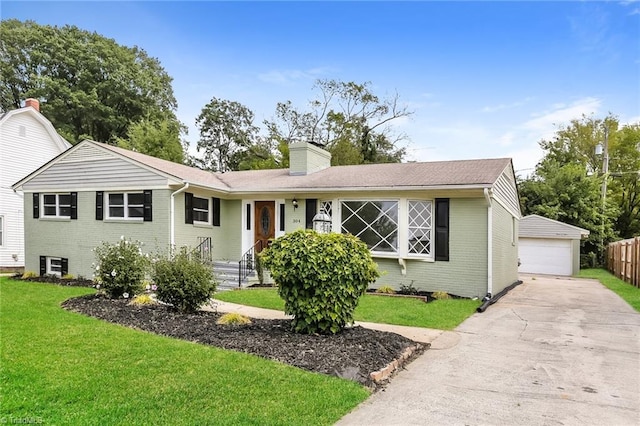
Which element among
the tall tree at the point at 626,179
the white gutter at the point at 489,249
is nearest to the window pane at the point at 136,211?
the white gutter at the point at 489,249

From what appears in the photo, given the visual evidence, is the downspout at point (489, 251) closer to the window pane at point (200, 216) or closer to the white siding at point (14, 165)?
the window pane at point (200, 216)

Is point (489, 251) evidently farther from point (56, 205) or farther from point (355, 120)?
point (355, 120)

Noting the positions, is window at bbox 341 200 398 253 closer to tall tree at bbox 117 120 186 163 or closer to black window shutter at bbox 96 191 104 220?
black window shutter at bbox 96 191 104 220

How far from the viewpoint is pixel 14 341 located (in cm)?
516

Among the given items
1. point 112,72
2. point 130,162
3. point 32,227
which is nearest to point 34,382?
point 130,162

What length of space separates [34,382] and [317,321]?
10.6ft

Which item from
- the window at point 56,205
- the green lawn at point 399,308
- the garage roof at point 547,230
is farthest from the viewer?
the garage roof at point 547,230

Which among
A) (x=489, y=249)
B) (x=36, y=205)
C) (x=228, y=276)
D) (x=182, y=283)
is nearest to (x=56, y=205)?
(x=36, y=205)

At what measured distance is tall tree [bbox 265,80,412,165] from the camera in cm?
2912

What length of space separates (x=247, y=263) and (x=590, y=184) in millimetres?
23661

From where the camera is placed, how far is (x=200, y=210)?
12.9 metres

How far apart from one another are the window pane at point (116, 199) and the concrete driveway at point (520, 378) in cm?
1061

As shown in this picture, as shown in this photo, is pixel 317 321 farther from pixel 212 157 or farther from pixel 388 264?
pixel 212 157

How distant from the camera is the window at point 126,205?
40.7 feet
